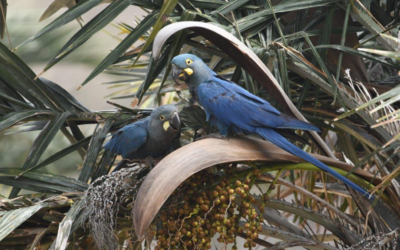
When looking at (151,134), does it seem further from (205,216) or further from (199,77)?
(205,216)

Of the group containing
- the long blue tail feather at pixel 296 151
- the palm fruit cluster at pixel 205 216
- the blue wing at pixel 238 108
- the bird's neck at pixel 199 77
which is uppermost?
the bird's neck at pixel 199 77

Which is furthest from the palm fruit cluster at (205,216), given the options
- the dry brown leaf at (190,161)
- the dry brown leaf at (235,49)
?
the dry brown leaf at (235,49)

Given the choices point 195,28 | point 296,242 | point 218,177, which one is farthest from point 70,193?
point 296,242

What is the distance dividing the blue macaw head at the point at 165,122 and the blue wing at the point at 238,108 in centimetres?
11

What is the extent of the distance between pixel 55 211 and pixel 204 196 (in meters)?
0.37

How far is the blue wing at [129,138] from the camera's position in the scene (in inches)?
54.0

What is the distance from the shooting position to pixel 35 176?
4.17 ft

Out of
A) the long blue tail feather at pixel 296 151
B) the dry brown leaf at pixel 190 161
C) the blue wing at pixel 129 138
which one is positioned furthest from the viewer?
the blue wing at pixel 129 138

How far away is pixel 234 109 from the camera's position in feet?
3.97

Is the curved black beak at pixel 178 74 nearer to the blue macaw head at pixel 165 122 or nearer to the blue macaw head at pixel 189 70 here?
the blue macaw head at pixel 189 70

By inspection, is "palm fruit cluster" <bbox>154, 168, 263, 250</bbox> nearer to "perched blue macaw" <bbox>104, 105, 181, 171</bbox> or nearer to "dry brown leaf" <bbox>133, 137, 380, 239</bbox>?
"dry brown leaf" <bbox>133, 137, 380, 239</bbox>

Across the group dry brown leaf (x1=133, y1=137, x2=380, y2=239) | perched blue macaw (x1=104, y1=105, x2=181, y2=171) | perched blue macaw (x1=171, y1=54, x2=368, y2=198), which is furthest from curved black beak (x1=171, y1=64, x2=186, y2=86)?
dry brown leaf (x1=133, y1=137, x2=380, y2=239)

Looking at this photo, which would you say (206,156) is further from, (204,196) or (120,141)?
(120,141)

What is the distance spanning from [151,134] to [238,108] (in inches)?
11.4
